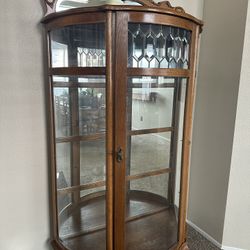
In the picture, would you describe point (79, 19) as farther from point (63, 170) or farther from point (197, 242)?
point (197, 242)

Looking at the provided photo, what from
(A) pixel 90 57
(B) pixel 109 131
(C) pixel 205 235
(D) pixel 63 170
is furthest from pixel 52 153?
(C) pixel 205 235

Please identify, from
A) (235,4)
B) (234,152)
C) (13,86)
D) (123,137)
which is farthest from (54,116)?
(235,4)

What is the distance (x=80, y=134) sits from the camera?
4.99 ft

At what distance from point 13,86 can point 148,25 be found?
0.85 metres

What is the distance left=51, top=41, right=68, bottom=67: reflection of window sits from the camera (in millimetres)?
1305

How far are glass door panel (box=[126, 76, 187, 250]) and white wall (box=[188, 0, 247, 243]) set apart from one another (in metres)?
0.56

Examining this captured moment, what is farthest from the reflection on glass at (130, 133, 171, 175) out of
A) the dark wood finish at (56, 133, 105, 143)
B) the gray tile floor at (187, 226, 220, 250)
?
the gray tile floor at (187, 226, 220, 250)

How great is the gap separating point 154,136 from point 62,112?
1.98 ft

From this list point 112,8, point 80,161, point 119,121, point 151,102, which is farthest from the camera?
point 80,161

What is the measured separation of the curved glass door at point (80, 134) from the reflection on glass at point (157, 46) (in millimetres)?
153

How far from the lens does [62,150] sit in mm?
1504

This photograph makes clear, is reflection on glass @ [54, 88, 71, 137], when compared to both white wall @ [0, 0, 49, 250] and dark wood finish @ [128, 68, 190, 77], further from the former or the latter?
dark wood finish @ [128, 68, 190, 77]

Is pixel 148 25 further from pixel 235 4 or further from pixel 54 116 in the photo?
pixel 235 4

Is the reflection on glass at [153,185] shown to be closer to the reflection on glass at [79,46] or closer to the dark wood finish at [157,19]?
the reflection on glass at [79,46]
